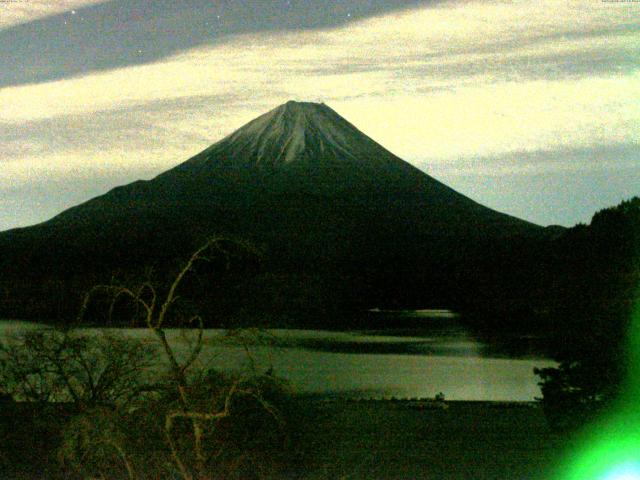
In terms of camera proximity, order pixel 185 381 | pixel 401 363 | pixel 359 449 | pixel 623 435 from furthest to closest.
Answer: pixel 401 363
pixel 359 449
pixel 623 435
pixel 185 381

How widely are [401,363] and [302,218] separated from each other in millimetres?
70241

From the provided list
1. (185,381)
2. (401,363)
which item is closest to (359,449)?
(185,381)

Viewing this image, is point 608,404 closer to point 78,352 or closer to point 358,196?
point 78,352

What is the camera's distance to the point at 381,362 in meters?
32.6

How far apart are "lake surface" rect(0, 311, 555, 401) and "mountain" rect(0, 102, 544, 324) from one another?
89.0 ft

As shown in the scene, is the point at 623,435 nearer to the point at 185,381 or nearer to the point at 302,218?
the point at 185,381

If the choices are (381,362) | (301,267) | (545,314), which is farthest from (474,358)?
(301,267)

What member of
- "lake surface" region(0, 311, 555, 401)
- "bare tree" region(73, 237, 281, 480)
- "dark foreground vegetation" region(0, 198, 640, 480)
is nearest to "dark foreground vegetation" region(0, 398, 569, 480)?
"dark foreground vegetation" region(0, 198, 640, 480)

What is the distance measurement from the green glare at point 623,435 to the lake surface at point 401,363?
4945mm

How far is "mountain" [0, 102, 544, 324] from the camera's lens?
267ft

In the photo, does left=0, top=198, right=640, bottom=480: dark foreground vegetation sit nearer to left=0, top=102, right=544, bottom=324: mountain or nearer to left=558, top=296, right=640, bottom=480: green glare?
left=558, top=296, right=640, bottom=480: green glare

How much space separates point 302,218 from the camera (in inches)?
4016

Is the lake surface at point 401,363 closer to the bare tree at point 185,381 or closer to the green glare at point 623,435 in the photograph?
the green glare at point 623,435

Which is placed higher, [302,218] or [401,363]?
[302,218]
